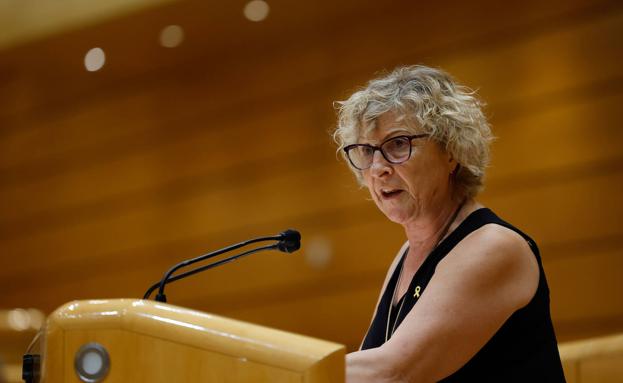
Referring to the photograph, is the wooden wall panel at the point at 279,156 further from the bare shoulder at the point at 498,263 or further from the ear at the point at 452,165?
the bare shoulder at the point at 498,263

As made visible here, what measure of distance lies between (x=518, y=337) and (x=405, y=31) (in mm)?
3012

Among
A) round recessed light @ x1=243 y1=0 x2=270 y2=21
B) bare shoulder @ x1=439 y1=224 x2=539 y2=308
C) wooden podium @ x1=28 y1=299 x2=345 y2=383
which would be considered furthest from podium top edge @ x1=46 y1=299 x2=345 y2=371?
round recessed light @ x1=243 y1=0 x2=270 y2=21

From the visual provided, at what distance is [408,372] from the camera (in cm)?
136

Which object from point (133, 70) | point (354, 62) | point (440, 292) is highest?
point (133, 70)

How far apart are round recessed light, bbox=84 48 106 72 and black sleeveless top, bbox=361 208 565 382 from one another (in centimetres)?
375

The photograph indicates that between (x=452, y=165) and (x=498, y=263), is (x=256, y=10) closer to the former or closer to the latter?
(x=452, y=165)

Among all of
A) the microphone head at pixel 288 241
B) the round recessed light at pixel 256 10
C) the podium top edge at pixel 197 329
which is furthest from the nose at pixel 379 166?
the round recessed light at pixel 256 10

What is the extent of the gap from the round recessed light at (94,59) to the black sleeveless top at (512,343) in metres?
3.75

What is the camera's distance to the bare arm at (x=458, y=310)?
1.35 meters

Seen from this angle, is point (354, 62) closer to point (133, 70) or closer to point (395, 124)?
point (133, 70)

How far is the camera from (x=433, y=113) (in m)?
1.72

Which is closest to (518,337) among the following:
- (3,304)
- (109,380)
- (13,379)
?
(109,380)

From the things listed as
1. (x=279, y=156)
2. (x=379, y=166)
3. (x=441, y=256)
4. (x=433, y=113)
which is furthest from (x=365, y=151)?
(x=279, y=156)

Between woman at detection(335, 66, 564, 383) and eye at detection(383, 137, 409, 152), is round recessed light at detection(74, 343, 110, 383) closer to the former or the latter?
woman at detection(335, 66, 564, 383)
